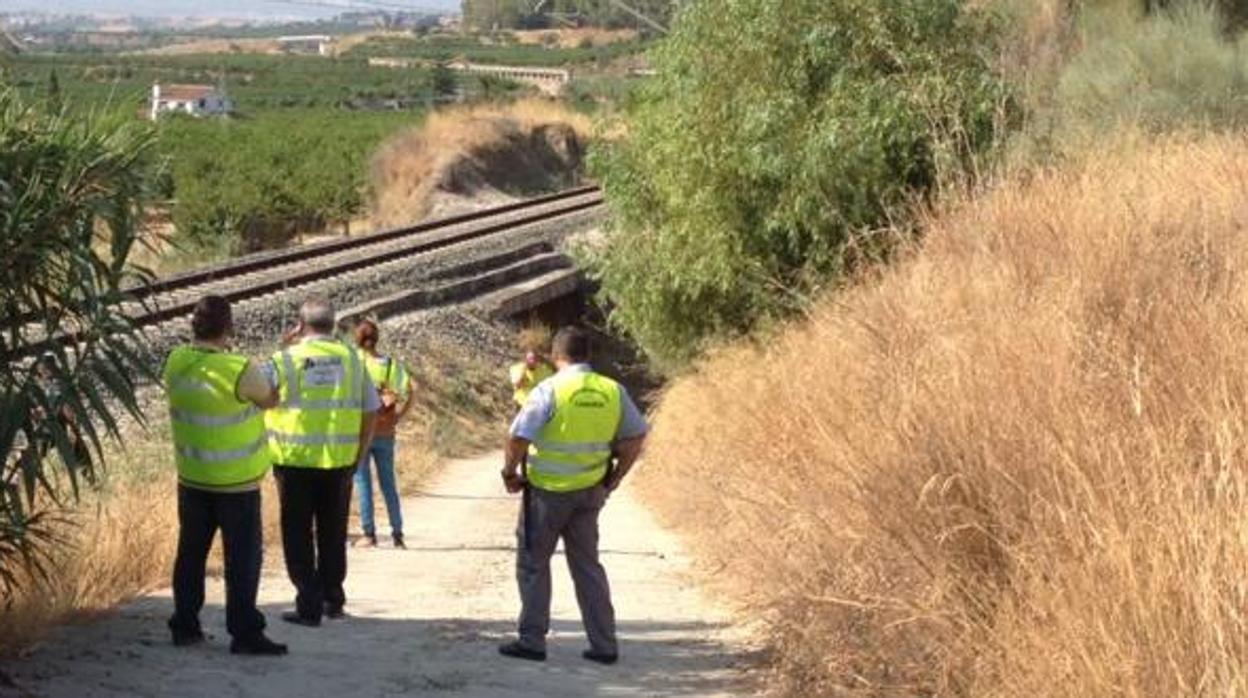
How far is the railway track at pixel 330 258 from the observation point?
2978cm

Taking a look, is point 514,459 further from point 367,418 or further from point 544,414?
point 367,418

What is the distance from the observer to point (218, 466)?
10.2 meters

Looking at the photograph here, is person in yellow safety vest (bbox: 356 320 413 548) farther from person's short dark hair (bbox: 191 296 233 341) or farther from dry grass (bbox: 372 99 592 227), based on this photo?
dry grass (bbox: 372 99 592 227)

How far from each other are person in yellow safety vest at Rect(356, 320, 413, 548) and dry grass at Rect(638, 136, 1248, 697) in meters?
3.66

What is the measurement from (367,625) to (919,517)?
4.15 metres

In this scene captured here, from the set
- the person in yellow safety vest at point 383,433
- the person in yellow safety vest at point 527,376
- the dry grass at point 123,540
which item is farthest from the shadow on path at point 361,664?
the person in yellow safety vest at point 527,376

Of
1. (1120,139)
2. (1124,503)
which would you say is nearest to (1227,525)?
(1124,503)

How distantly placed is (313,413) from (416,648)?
1.34 metres

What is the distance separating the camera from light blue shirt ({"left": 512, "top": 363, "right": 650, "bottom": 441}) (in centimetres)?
1069

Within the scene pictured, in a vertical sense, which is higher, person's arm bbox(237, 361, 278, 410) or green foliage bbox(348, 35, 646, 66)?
person's arm bbox(237, 361, 278, 410)

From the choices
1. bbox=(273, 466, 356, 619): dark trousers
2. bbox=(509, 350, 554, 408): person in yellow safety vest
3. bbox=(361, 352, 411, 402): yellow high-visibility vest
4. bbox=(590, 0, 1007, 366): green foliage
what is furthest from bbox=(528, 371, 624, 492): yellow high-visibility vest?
bbox=(590, 0, 1007, 366): green foliage

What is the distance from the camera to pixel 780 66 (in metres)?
23.2

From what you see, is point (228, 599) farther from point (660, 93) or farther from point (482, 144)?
point (482, 144)

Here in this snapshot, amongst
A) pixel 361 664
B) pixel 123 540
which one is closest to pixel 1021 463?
pixel 361 664
